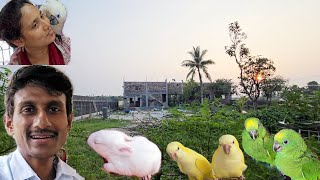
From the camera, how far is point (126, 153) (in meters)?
1.69

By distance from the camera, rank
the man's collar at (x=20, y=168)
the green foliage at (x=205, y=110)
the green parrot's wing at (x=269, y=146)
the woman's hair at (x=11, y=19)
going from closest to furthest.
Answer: the man's collar at (x=20, y=168) < the woman's hair at (x=11, y=19) < the green parrot's wing at (x=269, y=146) < the green foliage at (x=205, y=110)

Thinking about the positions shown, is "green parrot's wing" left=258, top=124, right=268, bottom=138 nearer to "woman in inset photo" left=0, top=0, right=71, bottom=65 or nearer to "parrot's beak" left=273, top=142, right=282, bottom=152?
"parrot's beak" left=273, top=142, right=282, bottom=152

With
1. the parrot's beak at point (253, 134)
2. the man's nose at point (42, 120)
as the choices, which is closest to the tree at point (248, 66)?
the parrot's beak at point (253, 134)

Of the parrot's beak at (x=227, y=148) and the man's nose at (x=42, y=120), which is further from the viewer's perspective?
the parrot's beak at (x=227, y=148)

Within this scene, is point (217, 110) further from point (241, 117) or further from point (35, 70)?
point (35, 70)

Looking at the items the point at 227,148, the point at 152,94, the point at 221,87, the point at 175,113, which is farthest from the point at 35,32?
the point at 227,148

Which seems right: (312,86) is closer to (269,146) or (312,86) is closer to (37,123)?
(269,146)

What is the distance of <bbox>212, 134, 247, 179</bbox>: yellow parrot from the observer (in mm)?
1747

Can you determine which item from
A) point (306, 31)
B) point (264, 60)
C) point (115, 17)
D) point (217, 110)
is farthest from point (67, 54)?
point (306, 31)

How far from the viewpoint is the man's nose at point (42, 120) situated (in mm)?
1405

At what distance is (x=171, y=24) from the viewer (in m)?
1.85

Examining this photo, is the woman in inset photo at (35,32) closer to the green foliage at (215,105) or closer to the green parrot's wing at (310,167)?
the green foliage at (215,105)

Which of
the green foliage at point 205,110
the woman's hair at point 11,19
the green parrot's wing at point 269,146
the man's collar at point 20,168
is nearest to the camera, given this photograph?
the man's collar at point 20,168

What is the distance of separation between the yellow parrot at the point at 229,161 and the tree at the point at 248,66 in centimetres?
18
